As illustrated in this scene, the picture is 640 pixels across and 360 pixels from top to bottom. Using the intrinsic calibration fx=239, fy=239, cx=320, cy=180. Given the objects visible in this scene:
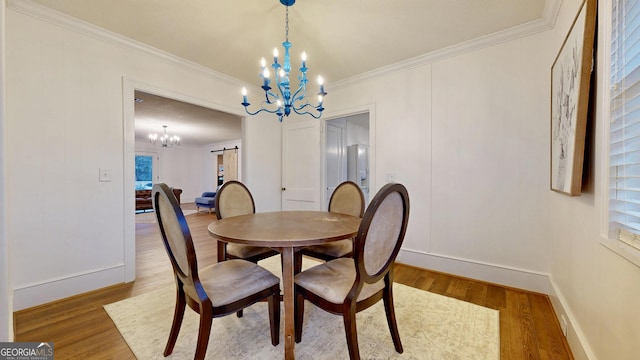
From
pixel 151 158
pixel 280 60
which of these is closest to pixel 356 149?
pixel 280 60

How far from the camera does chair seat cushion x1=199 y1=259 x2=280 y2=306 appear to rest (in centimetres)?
122

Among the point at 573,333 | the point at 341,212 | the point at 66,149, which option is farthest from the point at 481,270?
A: the point at 66,149

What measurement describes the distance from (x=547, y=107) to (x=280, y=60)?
2652mm

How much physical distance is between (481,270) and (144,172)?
10.3 meters

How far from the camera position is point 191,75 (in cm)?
288

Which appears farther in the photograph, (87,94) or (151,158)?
(151,158)

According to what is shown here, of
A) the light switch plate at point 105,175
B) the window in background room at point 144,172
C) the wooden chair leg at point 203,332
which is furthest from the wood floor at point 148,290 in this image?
the window in background room at point 144,172

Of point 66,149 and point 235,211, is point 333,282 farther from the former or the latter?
point 66,149

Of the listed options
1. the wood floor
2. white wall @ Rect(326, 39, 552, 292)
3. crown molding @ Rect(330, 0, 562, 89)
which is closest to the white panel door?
white wall @ Rect(326, 39, 552, 292)

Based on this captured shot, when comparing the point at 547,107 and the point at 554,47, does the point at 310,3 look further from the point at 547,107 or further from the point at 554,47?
the point at 547,107

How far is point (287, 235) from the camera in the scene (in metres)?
1.31

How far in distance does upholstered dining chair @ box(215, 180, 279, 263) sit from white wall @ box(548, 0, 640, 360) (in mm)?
1821

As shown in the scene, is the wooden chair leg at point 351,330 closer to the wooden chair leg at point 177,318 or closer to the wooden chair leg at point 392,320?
Answer: the wooden chair leg at point 392,320

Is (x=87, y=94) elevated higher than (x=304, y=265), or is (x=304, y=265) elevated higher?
(x=87, y=94)
